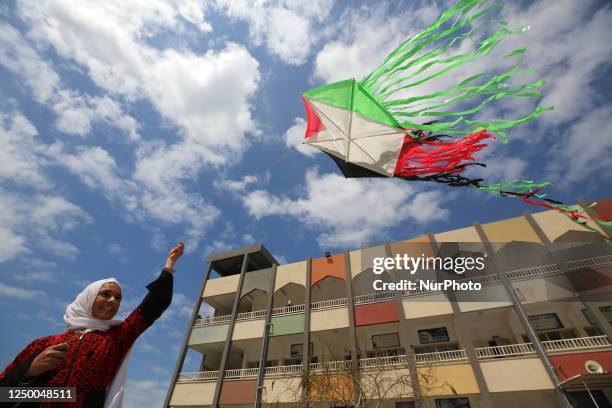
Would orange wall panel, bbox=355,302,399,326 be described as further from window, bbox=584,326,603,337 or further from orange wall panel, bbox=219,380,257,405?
window, bbox=584,326,603,337

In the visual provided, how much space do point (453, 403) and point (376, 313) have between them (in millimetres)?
4780

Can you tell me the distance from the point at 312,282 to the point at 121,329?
16.2 meters

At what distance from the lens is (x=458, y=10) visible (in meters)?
4.05

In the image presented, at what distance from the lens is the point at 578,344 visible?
1173cm

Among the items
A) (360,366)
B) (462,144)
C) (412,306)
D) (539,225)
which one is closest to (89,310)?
(462,144)

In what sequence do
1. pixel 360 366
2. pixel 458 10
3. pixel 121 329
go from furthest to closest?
1. pixel 360 366
2. pixel 458 10
3. pixel 121 329

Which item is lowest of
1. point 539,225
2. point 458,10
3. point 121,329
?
point 121,329

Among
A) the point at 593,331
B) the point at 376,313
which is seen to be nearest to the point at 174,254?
the point at 376,313

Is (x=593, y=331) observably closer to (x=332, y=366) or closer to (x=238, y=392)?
(x=332, y=366)

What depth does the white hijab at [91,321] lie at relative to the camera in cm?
212

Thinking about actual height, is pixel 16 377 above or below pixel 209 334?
below

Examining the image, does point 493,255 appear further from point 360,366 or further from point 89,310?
point 89,310

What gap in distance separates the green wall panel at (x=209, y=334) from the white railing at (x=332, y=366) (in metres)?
6.15

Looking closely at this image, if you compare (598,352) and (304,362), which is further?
(304,362)
